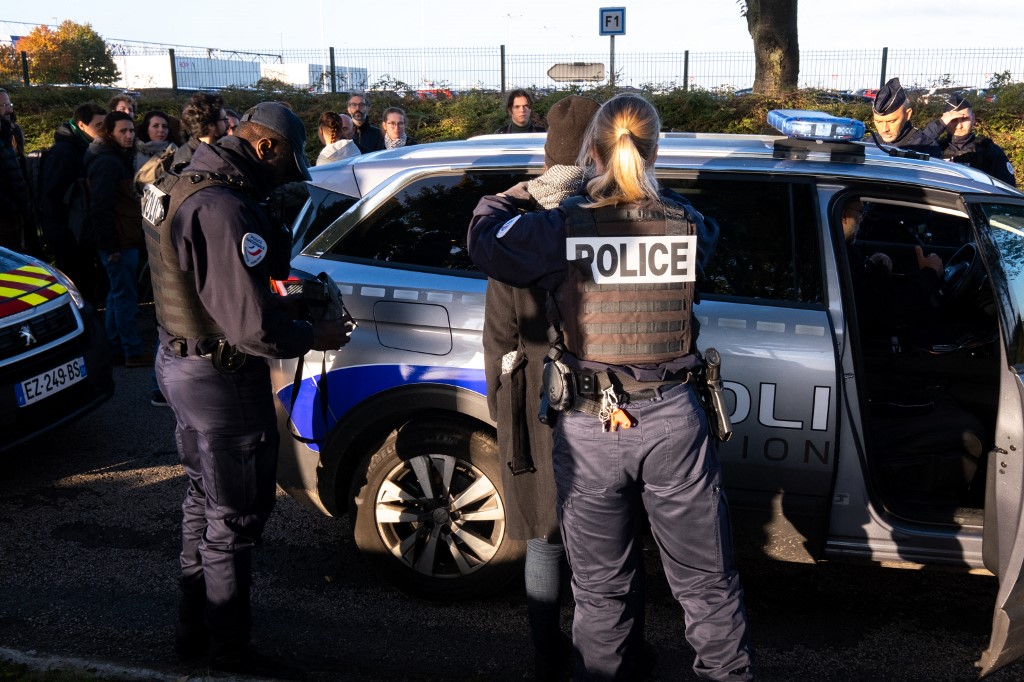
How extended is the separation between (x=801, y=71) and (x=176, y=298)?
47.0ft

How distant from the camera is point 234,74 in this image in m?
18.2

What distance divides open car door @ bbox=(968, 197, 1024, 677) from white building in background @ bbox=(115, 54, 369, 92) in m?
15.4

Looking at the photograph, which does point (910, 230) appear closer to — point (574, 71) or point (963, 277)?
point (963, 277)

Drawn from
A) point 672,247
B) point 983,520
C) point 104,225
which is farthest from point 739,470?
point 104,225

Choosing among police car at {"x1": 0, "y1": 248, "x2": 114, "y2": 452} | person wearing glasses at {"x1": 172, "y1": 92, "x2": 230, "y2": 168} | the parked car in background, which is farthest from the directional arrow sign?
person wearing glasses at {"x1": 172, "y1": 92, "x2": 230, "y2": 168}

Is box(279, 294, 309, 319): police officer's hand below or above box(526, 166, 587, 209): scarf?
below

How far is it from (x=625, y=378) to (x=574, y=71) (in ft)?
32.2

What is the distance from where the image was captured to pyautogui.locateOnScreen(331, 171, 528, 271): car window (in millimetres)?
3506

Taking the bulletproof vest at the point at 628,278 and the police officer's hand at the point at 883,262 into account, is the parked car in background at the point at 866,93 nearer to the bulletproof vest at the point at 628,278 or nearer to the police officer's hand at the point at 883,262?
the police officer's hand at the point at 883,262

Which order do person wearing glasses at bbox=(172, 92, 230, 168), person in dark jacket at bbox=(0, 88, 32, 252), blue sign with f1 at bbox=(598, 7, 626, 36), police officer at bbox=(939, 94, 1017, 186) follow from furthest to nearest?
blue sign with f1 at bbox=(598, 7, 626, 36) < person in dark jacket at bbox=(0, 88, 32, 252) < police officer at bbox=(939, 94, 1017, 186) < person wearing glasses at bbox=(172, 92, 230, 168)

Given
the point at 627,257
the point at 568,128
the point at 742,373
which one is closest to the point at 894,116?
the point at 742,373

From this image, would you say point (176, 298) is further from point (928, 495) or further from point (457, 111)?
point (457, 111)

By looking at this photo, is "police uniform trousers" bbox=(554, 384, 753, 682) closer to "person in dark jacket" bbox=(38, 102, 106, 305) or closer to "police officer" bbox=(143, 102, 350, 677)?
"police officer" bbox=(143, 102, 350, 677)

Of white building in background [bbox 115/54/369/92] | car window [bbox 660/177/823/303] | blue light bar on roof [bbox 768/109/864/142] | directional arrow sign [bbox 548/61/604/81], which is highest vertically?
white building in background [bbox 115/54/369/92]
